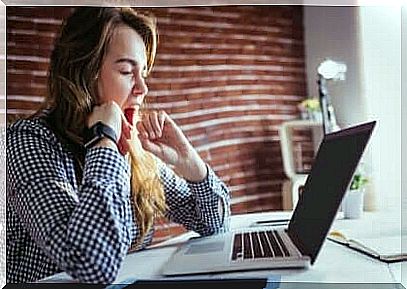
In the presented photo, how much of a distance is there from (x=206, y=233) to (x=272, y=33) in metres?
0.46

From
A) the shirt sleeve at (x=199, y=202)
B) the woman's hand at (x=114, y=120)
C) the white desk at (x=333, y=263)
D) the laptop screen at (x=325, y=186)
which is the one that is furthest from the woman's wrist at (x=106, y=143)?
the laptop screen at (x=325, y=186)

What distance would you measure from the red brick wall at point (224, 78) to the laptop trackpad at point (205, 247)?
65mm

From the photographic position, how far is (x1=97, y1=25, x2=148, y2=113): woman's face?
59.1 inches

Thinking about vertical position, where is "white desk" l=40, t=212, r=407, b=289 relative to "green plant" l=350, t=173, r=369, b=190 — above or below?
below

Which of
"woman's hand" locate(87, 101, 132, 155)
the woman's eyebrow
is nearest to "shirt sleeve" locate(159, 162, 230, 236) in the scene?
"woman's hand" locate(87, 101, 132, 155)

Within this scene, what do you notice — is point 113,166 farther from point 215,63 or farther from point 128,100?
point 215,63

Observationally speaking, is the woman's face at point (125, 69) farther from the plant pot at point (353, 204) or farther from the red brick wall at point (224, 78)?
the plant pot at point (353, 204)

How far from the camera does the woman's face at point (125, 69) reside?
1502mm

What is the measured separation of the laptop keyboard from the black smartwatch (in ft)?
1.12

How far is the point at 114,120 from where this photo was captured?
1.48 metres

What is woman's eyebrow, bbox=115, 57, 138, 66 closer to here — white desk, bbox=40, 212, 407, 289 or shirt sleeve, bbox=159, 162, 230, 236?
shirt sleeve, bbox=159, 162, 230, 236

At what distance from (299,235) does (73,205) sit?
0.47 meters

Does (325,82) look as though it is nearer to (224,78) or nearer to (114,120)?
(224,78)

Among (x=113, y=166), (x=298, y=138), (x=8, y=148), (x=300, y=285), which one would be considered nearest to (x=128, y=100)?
(x=113, y=166)
